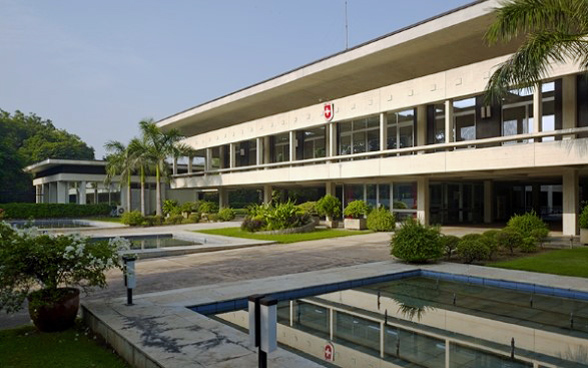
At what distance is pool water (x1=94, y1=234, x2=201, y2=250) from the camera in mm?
20697

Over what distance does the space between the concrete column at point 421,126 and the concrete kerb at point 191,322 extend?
13107 millimetres

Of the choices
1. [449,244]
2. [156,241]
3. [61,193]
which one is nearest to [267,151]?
[156,241]

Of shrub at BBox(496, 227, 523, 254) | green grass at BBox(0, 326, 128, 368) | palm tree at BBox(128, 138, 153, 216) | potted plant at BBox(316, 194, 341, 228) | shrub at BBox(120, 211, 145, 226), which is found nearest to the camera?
green grass at BBox(0, 326, 128, 368)

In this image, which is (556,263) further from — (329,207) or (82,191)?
(82,191)

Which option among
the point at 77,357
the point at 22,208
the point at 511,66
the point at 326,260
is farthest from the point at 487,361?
the point at 22,208

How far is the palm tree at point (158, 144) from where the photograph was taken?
3438 cm

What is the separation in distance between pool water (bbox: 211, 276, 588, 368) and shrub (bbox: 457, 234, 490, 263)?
3.07m

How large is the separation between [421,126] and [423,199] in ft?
12.8

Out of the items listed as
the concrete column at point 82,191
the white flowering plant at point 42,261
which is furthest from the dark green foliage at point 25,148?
the white flowering plant at point 42,261

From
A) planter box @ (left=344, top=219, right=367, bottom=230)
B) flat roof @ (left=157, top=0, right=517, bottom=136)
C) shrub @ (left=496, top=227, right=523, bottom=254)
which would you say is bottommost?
planter box @ (left=344, top=219, right=367, bottom=230)

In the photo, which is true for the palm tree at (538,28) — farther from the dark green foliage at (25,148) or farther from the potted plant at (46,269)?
the dark green foliage at (25,148)

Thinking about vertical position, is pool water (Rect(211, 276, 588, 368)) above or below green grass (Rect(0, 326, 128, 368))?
below

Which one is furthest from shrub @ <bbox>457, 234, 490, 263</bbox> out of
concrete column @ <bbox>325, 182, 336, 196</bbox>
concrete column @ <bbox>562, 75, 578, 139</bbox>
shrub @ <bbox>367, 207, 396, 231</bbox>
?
concrete column @ <bbox>325, 182, 336, 196</bbox>

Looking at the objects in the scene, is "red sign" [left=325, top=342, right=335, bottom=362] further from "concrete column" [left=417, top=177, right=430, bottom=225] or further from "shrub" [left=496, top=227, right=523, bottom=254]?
"concrete column" [left=417, top=177, right=430, bottom=225]
